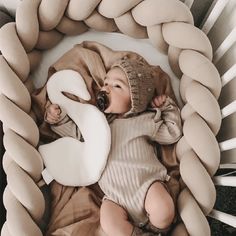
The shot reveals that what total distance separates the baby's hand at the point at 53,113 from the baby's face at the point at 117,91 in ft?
0.34

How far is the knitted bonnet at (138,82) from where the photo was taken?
3.19 feet

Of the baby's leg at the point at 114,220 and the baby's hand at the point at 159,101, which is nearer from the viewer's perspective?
the baby's leg at the point at 114,220

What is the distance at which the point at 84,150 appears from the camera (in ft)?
3.25

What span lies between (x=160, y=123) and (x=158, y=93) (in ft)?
0.32

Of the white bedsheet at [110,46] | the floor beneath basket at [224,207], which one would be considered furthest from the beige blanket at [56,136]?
the floor beneath basket at [224,207]

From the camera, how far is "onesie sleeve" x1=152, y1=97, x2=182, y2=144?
1001mm

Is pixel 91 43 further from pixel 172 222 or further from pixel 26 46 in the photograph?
pixel 172 222

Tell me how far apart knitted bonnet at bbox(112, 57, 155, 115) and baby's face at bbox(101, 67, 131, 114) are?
2 cm

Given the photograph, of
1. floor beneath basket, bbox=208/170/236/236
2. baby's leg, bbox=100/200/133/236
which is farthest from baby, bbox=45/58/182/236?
floor beneath basket, bbox=208/170/236/236

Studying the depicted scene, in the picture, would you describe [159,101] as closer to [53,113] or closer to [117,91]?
[117,91]

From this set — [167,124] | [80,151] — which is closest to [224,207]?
[167,124]

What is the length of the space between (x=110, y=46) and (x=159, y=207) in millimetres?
439

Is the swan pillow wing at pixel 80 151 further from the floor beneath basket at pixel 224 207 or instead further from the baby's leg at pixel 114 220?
the floor beneath basket at pixel 224 207

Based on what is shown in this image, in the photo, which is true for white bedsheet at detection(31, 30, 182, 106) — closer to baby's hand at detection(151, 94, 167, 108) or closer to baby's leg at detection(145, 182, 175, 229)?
baby's hand at detection(151, 94, 167, 108)
